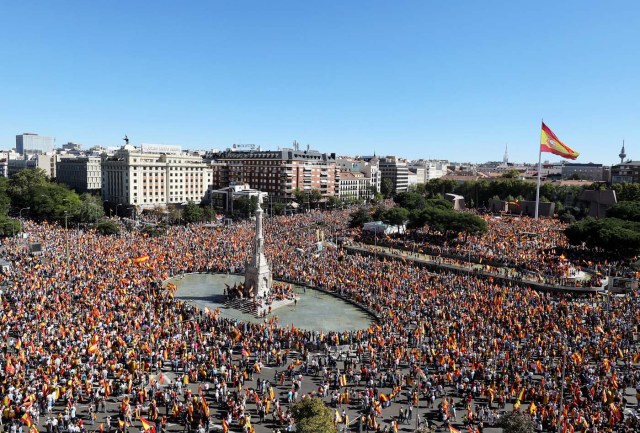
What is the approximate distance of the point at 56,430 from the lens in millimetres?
18219

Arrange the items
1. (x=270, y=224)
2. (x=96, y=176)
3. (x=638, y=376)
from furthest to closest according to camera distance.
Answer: (x=96, y=176), (x=270, y=224), (x=638, y=376)

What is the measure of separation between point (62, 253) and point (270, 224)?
32.6 meters

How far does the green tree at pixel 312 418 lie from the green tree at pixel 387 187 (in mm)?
142125

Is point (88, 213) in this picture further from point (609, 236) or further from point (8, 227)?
point (609, 236)

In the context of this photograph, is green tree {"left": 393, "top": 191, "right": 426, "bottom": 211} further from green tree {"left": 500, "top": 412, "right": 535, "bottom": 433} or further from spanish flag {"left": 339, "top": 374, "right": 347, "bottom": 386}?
green tree {"left": 500, "top": 412, "right": 535, "bottom": 433}

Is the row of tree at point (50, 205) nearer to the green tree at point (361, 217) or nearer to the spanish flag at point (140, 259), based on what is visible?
the spanish flag at point (140, 259)

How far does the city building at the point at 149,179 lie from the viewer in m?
96.8

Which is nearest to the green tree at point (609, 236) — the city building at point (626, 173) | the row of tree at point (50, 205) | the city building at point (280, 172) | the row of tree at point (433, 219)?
the row of tree at point (433, 219)

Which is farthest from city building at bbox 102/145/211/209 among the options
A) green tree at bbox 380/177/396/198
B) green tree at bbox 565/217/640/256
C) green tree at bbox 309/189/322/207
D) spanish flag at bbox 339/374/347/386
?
spanish flag at bbox 339/374/347/386

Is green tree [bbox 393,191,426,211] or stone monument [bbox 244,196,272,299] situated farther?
green tree [bbox 393,191,426,211]

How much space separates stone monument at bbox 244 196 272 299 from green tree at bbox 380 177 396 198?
120628 mm

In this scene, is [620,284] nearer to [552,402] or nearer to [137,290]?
[552,402]

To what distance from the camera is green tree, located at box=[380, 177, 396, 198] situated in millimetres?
156375

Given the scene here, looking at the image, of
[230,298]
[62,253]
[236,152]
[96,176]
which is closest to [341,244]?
[230,298]
